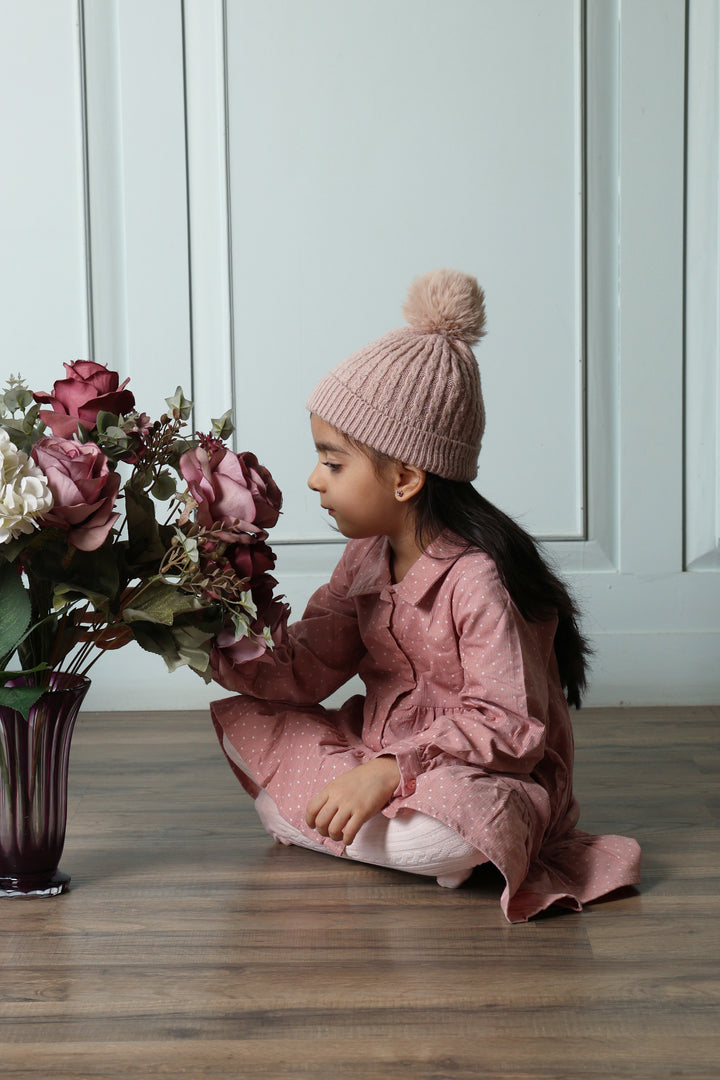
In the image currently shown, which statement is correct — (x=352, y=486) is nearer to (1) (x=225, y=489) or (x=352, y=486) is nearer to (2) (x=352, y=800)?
(1) (x=225, y=489)

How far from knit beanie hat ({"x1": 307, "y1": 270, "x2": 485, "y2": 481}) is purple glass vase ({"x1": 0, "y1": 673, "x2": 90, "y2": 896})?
0.40 metres

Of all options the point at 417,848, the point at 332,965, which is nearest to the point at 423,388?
the point at 417,848

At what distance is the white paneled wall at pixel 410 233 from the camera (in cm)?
189

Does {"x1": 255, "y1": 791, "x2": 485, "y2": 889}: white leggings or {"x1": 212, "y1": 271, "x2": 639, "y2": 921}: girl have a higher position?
{"x1": 212, "y1": 271, "x2": 639, "y2": 921}: girl

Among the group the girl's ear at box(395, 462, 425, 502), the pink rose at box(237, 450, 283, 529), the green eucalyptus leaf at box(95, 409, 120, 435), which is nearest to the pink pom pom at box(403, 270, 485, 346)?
the girl's ear at box(395, 462, 425, 502)

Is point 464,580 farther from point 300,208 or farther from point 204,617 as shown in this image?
point 300,208

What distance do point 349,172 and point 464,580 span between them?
99 cm

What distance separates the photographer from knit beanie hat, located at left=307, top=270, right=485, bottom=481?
46.7 inches

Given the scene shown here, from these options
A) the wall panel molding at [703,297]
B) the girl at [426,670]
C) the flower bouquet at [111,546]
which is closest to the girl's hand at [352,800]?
the girl at [426,670]

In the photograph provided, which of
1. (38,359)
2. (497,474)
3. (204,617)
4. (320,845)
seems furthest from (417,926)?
(38,359)

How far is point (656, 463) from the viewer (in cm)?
196

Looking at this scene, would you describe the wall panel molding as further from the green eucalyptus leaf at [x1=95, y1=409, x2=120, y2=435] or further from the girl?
the green eucalyptus leaf at [x1=95, y1=409, x2=120, y2=435]

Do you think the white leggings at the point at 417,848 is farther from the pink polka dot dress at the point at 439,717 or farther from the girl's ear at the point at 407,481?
the girl's ear at the point at 407,481

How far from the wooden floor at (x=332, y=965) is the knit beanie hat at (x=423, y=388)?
0.46 m
